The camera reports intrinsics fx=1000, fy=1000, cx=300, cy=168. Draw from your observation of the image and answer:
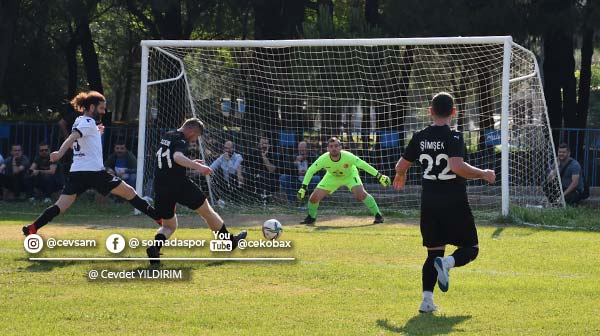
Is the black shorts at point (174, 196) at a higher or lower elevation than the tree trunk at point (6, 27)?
lower

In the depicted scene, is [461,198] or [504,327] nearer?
[504,327]

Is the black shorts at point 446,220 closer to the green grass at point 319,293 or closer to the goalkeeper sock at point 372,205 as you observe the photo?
the green grass at point 319,293

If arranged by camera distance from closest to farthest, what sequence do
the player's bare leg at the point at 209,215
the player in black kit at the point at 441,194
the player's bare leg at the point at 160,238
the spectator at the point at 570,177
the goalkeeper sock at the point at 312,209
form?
the player in black kit at the point at 441,194
the player's bare leg at the point at 160,238
the player's bare leg at the point at 209,215
the goalkeeper sock at the point at 312,209
the spectator at the point at 570,177

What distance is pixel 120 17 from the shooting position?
35.7 metres

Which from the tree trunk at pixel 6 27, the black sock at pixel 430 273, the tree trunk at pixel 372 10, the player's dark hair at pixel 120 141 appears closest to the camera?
the black sock at pixel 430 273

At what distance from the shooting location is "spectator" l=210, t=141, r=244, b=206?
64.2 feet

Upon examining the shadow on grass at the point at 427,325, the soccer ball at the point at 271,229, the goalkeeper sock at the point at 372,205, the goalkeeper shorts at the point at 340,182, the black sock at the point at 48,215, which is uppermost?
the goalkeeper shorts at the point at 340,182

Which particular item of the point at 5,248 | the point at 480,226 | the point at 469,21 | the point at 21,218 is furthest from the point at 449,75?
the point at 5,248

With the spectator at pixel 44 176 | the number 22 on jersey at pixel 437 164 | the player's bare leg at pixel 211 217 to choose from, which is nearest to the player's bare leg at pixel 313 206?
the player's bare leg at pixel 211 217

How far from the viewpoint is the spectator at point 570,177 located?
61.9 feet

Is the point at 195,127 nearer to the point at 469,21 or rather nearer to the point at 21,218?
the point at 21,218

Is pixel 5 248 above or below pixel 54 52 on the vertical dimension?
below

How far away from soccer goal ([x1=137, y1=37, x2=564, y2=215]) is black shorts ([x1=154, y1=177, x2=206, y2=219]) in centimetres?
774

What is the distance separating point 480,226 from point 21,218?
7.70 m
